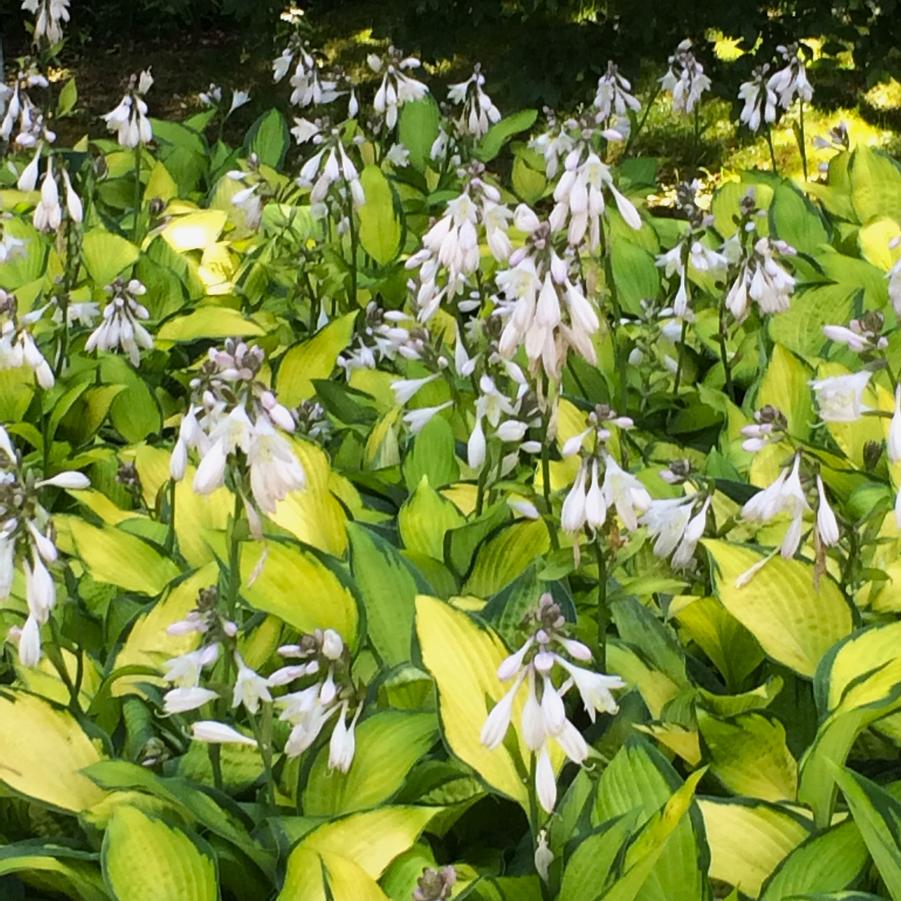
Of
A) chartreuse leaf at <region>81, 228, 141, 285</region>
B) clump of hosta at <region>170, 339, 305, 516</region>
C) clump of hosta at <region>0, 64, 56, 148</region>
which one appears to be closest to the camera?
clump of hosta at <region>170, 339, 305, 516</region>

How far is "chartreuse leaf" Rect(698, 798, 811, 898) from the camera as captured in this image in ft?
5.97

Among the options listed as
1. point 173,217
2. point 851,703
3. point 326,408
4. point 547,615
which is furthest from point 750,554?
point 173,217

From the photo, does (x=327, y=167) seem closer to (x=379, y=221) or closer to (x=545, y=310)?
(x=379, y=221)

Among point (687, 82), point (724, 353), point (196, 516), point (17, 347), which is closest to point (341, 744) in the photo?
point (196, 516)

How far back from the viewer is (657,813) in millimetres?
1540

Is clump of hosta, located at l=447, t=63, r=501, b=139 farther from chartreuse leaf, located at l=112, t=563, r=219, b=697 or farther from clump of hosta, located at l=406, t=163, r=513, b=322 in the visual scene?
chartreuse leaf, located at l=112, t=563, r=219, b=697

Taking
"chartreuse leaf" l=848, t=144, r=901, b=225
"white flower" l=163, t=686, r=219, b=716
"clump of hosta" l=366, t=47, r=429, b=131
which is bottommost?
"white flower" l=163, t=686, r=219, b=716

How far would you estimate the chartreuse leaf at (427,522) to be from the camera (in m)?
2.51

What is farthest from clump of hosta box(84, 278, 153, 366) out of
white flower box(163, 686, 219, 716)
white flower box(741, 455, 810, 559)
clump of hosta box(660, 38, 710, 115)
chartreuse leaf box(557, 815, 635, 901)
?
clump of hosta box(660, 38, 710, 115)

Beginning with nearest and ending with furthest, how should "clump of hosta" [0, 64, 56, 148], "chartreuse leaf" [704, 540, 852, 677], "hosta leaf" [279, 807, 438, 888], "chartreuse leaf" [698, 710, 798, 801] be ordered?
1. "hosta leaf" [279, 807, 438, 888]
2. "chartreuse leaf" [698, 710, 798, 801]
3. "chartreuse leaf" [704, 540, 852, 677]
4. "clump of hosta" [0, 64, 56, 148]

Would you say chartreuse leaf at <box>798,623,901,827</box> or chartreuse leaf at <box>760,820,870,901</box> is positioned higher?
chartreuse leaf at <box>798,623,901,827</box>

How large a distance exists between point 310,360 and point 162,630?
117 cm

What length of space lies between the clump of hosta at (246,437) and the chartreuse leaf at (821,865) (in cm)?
85

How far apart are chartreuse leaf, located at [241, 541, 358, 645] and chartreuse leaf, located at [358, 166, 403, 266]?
211cm
